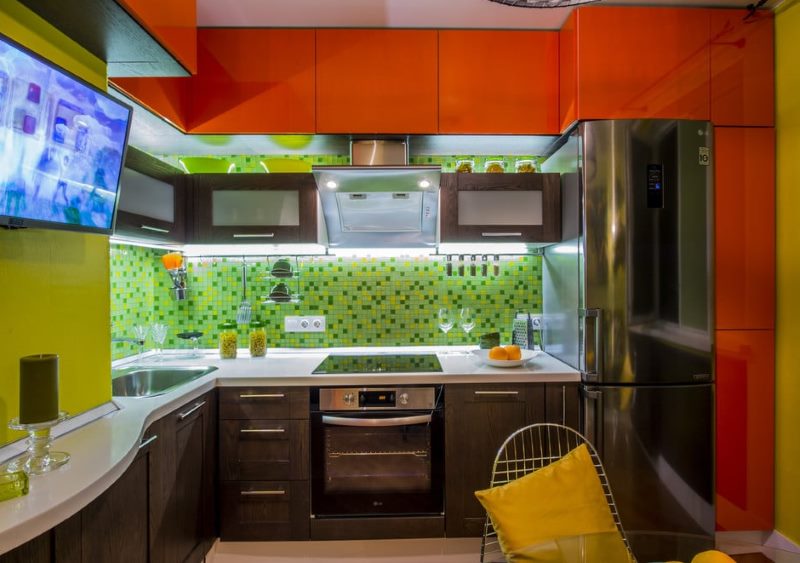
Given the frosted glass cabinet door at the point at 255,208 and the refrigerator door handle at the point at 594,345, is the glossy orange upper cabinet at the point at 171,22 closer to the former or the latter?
the frosted glass cabinet door at the point at 255,208

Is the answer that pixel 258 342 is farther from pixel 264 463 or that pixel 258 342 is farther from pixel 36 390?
pixel 36 390

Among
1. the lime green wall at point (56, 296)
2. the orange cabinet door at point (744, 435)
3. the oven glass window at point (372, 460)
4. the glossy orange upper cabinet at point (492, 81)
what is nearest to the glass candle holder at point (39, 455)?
the lime green wall at point (56, 296)

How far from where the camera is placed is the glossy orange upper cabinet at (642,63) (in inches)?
85.5

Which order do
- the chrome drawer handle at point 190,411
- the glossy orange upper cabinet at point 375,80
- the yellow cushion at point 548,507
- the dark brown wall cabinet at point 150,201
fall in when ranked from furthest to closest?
the glossy orange upper cabinet at point 375,80 < the dark brown wall cabinet at point 150,201 < the chrome drawer handle at point 190,411 < the yellow cushion at point 548,507

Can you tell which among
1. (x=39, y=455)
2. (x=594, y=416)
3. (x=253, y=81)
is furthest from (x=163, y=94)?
(x=594, y=416)

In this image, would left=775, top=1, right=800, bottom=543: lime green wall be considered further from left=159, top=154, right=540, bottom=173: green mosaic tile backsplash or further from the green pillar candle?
the green pillar candle

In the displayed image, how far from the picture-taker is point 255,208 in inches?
96.7

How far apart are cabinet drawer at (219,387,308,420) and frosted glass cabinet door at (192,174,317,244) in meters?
0.80

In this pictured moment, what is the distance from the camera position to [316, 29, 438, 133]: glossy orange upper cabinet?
234 cm

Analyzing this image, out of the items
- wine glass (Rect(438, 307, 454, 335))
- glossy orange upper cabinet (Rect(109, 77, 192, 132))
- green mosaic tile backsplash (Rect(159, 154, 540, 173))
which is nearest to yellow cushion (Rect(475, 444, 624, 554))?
wine glass (Rect(438, 307, 454, 335))

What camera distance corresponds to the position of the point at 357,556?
7.04 feet

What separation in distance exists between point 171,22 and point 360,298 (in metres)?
1.69

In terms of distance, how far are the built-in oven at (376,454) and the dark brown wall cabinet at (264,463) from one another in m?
0.08

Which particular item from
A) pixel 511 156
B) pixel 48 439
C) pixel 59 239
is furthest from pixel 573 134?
pixel 48 439
